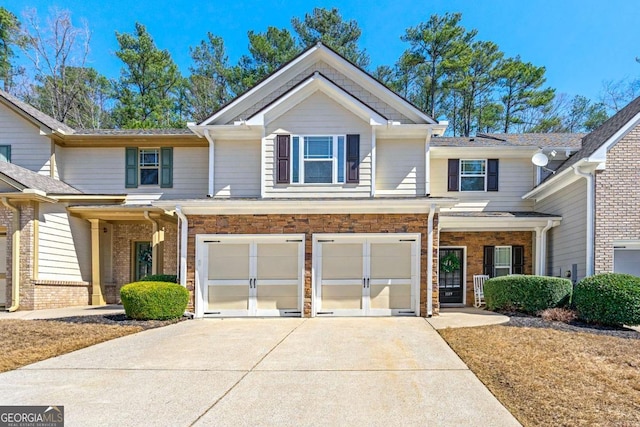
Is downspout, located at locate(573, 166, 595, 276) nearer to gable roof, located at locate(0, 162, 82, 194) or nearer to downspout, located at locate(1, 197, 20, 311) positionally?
gable roof, located at locate(0, 162, 82, 194)

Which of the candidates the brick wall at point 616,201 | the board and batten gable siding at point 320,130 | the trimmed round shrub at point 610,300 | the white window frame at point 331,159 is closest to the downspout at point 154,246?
the board and batten gable siding at point 320,130

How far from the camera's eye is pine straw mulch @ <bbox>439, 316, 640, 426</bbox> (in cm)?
507

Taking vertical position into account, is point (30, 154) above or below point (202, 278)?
above

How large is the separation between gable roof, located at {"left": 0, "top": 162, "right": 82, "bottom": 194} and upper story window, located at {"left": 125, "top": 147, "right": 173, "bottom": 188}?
72.1 inches

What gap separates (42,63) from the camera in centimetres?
2756

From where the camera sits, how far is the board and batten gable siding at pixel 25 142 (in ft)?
52.0

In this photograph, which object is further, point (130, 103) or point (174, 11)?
point (130, 103)

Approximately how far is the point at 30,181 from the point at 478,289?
1412cm

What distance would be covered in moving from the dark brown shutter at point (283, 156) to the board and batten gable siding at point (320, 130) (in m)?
0.13

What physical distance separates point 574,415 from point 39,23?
31618mm

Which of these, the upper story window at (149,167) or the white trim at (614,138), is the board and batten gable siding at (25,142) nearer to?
the upper story window at (149,167)

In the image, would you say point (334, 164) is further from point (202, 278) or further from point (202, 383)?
point (202, 383)

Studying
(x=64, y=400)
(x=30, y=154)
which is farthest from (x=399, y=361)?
(x=30, y=154)
